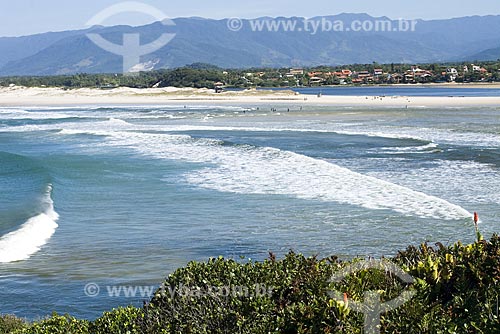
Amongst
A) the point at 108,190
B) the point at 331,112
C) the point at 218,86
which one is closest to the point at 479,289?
the point at 108,190

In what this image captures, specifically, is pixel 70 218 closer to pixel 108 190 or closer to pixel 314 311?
pixel 108 190

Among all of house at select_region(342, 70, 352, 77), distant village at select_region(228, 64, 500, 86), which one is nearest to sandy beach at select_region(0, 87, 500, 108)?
distant village at select_region(228, 64, 500, 86)

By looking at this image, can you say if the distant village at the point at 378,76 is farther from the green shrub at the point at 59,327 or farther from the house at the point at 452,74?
the green shrub at the point at 59,327

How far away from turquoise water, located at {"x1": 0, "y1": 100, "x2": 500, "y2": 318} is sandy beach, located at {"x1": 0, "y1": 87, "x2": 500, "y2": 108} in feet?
111

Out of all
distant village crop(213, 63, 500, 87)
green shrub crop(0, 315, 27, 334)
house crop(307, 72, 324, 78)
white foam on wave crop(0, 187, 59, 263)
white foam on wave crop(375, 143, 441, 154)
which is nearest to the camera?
green shrub crop(0, 315, 27, 334)

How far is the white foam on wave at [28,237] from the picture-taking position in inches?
536

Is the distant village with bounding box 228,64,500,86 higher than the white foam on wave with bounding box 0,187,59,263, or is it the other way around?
the distant village with bounding box 228,64,500,86

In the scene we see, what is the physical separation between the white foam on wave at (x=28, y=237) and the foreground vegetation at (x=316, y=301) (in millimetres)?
7616

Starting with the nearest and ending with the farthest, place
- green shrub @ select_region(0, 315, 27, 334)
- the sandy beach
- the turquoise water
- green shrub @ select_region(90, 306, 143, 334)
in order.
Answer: green shrub @ select_region(90, 306, 143, 334) < green shrub @ select_region(0, 315, 27, 334) < the turquoise water < the sandy beach

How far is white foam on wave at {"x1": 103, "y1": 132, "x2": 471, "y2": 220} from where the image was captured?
17375 millimetres

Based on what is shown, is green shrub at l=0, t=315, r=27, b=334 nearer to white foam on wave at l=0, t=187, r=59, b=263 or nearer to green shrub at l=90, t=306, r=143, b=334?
green shrub at l=90, t=306, r=143, b=334

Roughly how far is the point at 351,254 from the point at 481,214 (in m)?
4.67

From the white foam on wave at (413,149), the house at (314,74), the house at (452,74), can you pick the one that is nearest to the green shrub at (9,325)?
the white foam on wave at (413,149)

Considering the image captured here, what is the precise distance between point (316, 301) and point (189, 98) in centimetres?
9027
